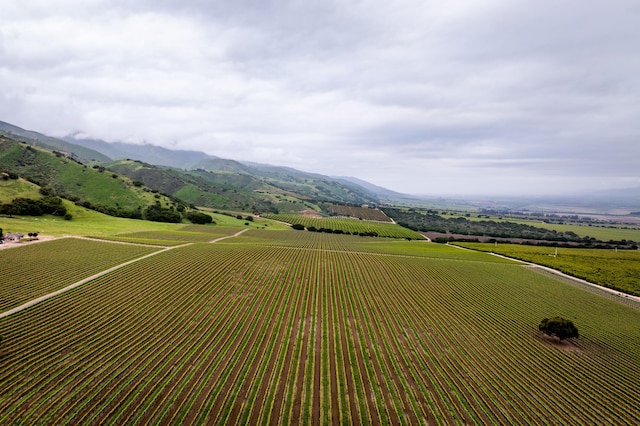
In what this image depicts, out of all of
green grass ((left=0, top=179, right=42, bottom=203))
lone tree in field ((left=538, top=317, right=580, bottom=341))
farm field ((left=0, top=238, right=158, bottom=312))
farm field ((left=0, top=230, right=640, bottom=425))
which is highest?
green grass ((left=0, top=179, right=42, bottom=203))

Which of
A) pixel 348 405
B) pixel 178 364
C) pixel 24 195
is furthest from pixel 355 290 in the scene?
pixel 24 195

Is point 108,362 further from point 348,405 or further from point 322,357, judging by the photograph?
point 348,405

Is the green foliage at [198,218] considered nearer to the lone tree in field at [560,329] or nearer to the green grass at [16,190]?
the green grass at [16,190]

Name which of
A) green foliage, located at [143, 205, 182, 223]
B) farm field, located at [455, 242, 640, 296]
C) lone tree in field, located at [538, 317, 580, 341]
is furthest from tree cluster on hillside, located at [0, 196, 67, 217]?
farm field, located at [455, 242, 640, 296]

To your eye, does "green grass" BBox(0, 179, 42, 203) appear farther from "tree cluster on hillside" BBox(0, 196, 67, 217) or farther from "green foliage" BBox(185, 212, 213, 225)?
"green foliage" BBox(185, 212, 213, 225)

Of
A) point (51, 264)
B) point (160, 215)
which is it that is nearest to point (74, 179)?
point (160, 215)

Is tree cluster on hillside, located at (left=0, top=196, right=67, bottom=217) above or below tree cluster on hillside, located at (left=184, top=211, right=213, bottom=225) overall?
above

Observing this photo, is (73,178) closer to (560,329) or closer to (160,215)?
(160,215)
